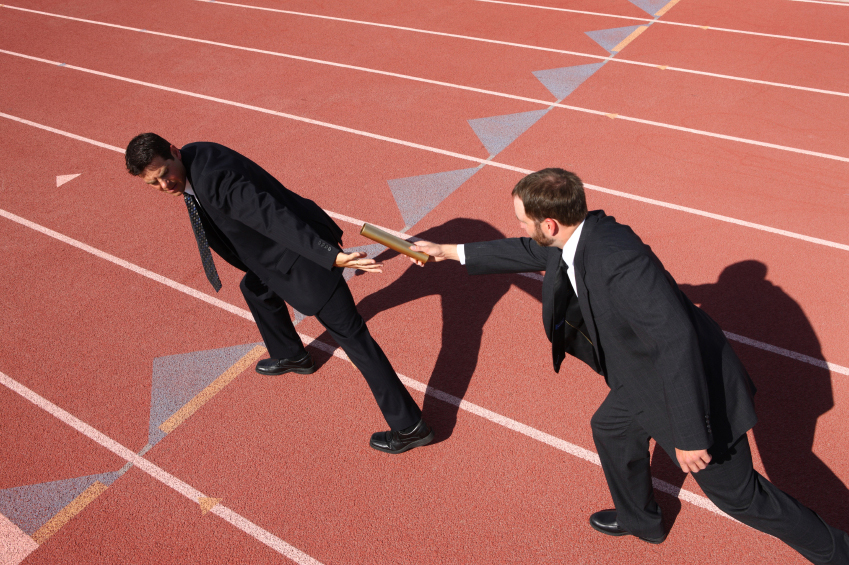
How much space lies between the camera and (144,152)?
3.10 metres

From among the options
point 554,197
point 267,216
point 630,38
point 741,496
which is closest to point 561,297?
point 554,197

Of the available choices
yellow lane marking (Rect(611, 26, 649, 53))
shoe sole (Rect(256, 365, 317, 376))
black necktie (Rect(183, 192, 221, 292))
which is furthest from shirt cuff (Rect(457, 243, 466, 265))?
yellow lane marking (Rect(611, 26, 649, 53))

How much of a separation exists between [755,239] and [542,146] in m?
2.50

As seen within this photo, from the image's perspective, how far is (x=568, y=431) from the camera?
3.82 m

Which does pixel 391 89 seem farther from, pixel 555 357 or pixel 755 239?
pixel 555 357

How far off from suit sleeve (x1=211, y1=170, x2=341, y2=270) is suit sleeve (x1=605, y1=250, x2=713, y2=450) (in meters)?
1.51

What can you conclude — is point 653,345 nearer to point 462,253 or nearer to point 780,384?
point 462,253

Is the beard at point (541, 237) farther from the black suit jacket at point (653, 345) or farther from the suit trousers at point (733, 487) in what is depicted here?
the suit trousers at point (733, 487)

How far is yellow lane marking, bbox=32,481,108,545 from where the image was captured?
11.8 ft

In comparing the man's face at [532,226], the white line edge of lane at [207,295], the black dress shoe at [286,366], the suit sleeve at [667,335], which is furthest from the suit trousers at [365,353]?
the suit sleeve at [667,335]

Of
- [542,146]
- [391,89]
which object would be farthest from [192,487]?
[391,89]

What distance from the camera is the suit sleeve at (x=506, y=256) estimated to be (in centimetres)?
291

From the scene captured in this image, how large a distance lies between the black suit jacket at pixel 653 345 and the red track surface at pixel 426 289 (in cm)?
111

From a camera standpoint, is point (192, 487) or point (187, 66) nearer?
point (192, 487)
